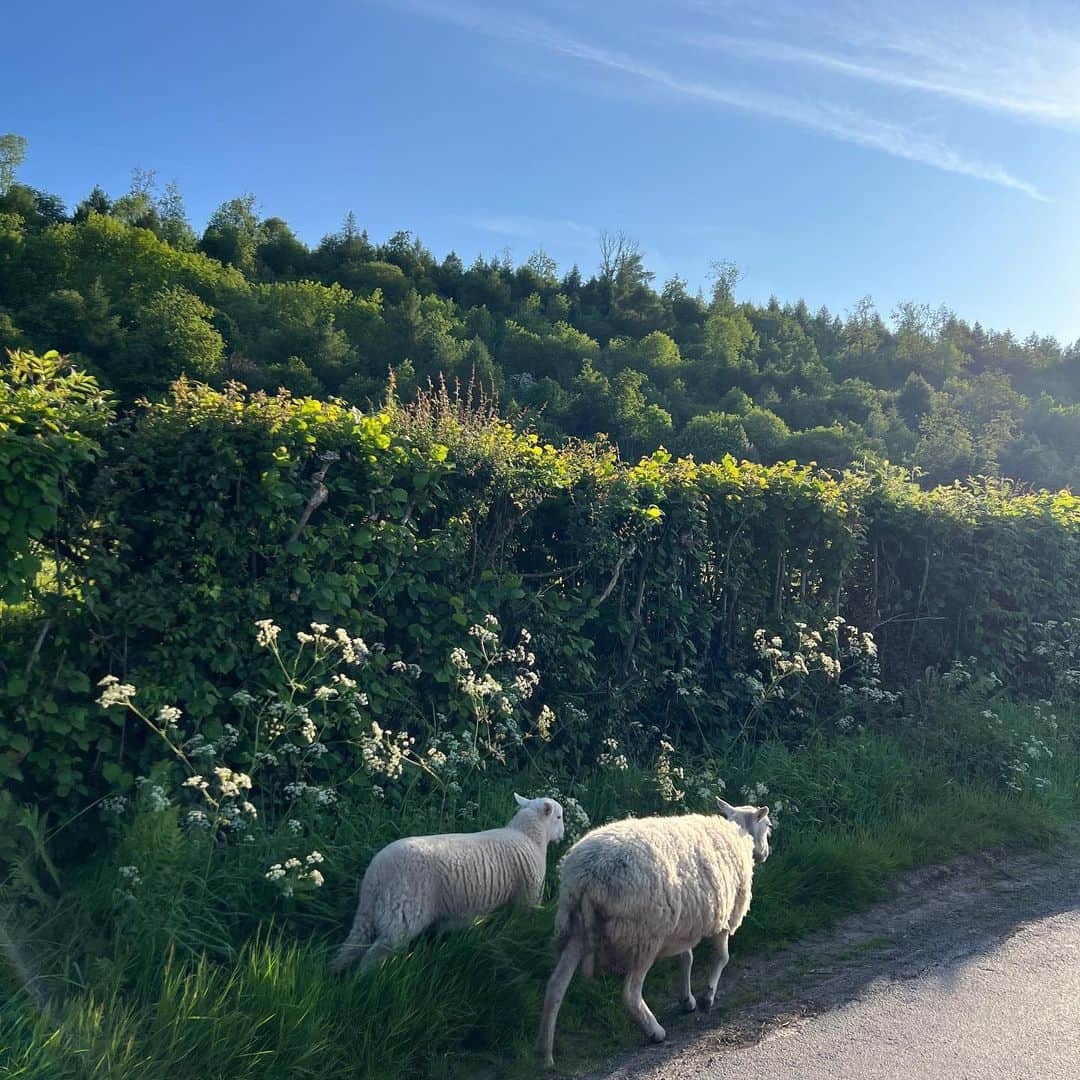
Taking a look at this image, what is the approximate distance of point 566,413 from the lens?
4919 centimetres

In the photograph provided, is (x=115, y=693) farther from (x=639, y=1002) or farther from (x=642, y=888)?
(x=639, y=1002)

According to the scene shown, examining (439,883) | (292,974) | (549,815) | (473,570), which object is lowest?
(292,974)

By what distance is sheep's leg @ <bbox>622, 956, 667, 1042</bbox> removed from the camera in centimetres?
433

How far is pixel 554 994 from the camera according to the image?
422cm

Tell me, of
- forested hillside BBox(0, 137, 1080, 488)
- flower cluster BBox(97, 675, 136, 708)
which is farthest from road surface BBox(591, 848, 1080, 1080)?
forested hillside BBox(0, 137, 1080, 488)

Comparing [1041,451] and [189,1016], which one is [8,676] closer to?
[189,1016]

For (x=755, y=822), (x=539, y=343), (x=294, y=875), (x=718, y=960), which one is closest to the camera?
(x=294, y=875)

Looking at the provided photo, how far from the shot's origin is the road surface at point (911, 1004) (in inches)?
161

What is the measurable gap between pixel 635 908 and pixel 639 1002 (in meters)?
0.47

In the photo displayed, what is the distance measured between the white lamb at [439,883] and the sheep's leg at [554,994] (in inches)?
24.8

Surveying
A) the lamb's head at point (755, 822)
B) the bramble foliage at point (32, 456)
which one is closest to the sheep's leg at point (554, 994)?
the lamb's head at point (755, 822)

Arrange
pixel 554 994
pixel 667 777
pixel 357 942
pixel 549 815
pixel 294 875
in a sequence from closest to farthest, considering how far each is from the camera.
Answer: pixel 554 994, pixel 357 942, pixel 294 875, pixel 549 815, pixel 667 777

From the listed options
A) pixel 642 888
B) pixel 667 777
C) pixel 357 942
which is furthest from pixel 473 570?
pixel 642 888

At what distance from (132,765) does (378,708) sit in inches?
56.7
